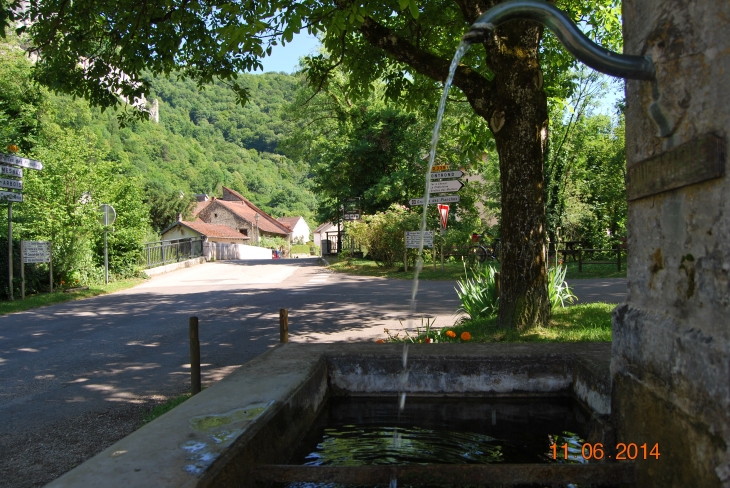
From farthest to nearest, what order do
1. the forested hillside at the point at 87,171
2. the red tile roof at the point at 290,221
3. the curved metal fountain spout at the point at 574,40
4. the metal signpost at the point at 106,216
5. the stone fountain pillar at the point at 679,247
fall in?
the red tile roof at the point at 290,221 → the metal signpost at the point at 106,216 → the forested hillside at the point at 87,171 → the curved metal fountain spout at the point at 574,40 → the stone fountain pillar at the point at 679,247

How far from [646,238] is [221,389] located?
2646mm

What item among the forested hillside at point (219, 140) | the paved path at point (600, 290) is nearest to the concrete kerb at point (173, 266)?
the paved path at point (600, 290)

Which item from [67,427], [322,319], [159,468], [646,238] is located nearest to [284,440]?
[159,468]

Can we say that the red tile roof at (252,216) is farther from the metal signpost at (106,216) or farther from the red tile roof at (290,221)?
the metal signpost at (106,216)

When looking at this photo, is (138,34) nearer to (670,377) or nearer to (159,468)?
(159,468)

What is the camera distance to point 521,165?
6777mm

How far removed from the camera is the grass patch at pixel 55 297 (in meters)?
13.2

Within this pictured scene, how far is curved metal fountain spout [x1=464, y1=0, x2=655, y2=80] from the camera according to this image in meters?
2.33

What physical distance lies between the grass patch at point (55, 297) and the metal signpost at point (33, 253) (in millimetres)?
613

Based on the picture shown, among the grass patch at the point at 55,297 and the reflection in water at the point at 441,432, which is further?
the grass patch at the point at 55,297

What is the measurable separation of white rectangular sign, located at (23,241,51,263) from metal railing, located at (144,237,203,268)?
7.89m

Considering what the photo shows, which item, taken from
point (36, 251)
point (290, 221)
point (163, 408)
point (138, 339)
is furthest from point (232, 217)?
point (163, 408)

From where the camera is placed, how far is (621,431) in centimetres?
288

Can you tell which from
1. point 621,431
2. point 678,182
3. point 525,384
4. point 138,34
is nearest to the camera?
point 678,182
